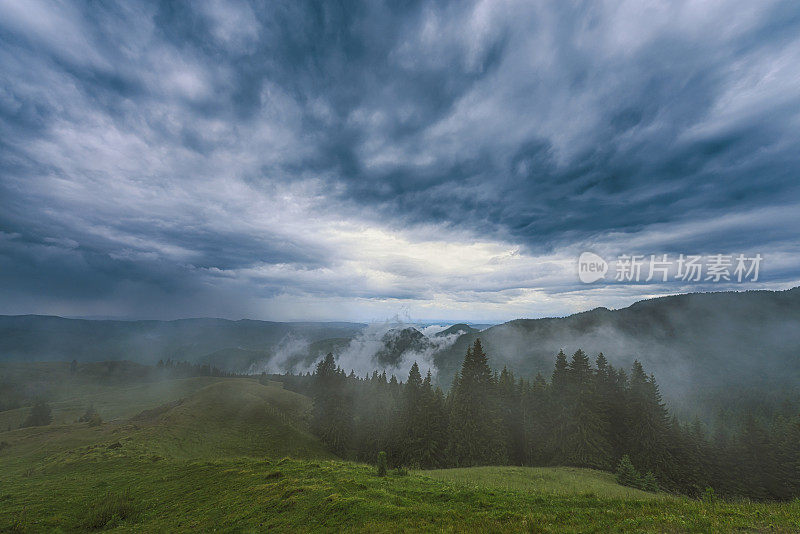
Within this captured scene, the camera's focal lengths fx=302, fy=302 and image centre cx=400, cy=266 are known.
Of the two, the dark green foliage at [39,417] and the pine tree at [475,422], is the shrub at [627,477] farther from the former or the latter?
the dark green foliage at [39,417]

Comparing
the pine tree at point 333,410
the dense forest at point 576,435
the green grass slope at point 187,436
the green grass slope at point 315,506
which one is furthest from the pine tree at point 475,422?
the green grass slope at point 315,506

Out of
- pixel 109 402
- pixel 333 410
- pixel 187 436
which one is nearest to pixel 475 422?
pixel 333 410

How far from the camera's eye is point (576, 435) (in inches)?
2254

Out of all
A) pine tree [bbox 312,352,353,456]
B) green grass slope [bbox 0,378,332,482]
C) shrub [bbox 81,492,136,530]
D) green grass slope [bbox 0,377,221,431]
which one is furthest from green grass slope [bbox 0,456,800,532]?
green grass slope [bbox 0,377,221,431]

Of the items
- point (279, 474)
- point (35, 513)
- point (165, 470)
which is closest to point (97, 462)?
point (165, 470)

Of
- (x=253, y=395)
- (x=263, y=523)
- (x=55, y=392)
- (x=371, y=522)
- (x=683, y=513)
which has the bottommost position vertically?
(x=55, y=392)

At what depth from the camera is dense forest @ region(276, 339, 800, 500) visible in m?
55.1

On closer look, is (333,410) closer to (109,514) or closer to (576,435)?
(576,435)

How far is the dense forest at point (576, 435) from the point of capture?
2170 inches

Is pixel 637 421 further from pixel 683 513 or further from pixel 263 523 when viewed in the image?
pixel 263 523

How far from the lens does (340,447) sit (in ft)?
232

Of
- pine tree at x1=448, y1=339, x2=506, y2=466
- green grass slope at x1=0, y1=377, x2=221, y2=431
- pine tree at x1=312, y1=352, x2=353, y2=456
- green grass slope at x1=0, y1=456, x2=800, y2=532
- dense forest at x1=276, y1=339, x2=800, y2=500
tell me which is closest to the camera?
green grass slope at x1=0, y1=456, x2=800, y2=532

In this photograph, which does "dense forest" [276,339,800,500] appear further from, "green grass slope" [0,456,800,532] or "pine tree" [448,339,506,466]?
"green grass slope" [0,456,800,532]

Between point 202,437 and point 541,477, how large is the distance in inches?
2469
